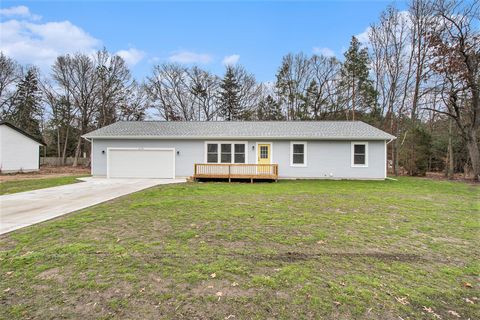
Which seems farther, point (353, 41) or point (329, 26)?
point (353, 41)

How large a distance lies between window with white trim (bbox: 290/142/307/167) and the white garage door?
6.82m

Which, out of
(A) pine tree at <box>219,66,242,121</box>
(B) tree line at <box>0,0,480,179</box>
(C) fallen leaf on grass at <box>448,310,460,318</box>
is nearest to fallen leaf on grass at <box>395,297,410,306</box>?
(C) fallen leaf on grass at <box>448,310,460,318</box>

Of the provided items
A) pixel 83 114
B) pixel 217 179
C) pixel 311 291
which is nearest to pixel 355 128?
pixel 217 179

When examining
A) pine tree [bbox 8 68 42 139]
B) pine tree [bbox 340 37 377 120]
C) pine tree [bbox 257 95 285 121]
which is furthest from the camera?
pine tree [bbox 8 68 42 139]

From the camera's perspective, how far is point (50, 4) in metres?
11.6

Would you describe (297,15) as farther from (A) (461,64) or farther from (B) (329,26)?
(A) (461,64)

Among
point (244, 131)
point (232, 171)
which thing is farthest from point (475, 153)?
point (232, 171)

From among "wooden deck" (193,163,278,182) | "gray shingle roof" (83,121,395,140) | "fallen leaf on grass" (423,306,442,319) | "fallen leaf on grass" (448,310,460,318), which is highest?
"gray shingle roof" (83,121,395,140)

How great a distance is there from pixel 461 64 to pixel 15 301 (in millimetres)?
19872

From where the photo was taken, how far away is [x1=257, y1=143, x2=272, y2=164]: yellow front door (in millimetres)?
14258

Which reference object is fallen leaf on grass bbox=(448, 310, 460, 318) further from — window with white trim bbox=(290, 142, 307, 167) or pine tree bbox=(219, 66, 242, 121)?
pine tree bbox=(219, 66, 242, 121)

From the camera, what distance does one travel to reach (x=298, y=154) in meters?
14.3

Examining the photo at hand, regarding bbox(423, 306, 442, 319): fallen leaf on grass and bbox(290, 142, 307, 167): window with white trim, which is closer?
bbox(423, 306, 442, 319): fallen leaf on grass

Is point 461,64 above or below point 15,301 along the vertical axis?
above
